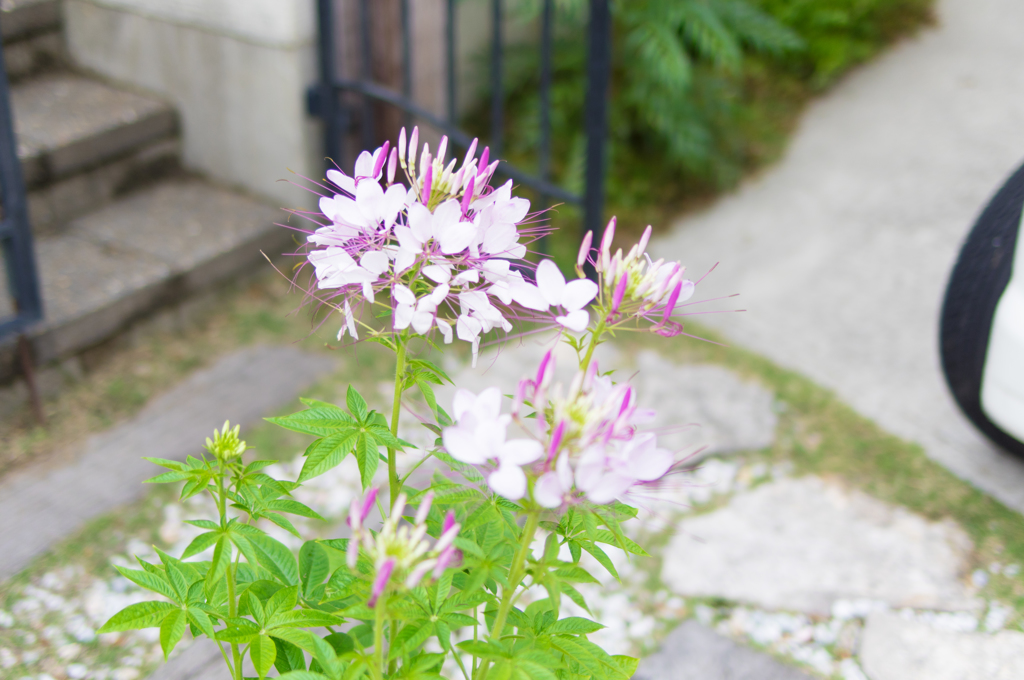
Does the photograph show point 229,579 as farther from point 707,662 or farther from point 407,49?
point 407,49

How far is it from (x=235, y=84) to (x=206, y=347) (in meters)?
1.01

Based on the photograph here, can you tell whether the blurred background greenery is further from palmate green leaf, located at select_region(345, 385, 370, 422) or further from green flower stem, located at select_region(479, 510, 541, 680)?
green flower stem, located at select_region(479, 510, 541, 680)

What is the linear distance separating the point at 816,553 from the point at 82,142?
266 centimetres

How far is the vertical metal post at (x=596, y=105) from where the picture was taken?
8.79 feet

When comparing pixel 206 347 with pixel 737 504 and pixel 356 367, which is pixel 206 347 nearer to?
pixel 356 367

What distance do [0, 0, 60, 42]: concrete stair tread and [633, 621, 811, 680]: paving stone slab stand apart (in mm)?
3009

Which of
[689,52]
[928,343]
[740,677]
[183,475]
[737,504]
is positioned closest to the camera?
[183,475]

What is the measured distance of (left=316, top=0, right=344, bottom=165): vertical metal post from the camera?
304 cm

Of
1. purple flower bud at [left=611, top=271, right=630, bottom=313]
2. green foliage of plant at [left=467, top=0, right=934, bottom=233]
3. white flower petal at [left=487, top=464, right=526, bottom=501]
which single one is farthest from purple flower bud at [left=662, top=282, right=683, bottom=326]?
green foliage of plant at [left=467, top=0, right=934, bottom=233]

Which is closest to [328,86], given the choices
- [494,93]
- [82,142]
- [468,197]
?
[494,93]

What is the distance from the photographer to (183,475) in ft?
3.54

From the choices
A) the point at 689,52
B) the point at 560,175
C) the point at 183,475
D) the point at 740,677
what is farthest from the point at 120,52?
the point at 740,677

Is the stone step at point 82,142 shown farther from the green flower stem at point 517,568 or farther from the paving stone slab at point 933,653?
the paving stone slab at point 933,653

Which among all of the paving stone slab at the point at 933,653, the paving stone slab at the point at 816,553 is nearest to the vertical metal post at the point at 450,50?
the paving stone slab at the point at 816,553
